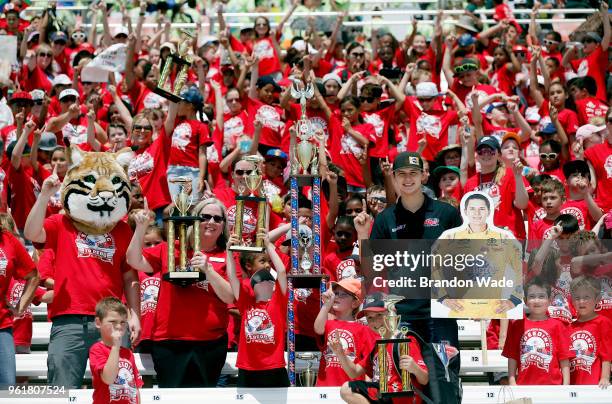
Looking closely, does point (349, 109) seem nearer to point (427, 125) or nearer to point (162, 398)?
point (427, 125)

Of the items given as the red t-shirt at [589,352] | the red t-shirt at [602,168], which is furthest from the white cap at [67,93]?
the red t-shirt at [589,352]

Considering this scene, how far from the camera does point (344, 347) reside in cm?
918

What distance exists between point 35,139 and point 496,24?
7.59m

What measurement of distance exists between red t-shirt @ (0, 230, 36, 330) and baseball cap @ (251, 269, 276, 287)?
5.02 ft

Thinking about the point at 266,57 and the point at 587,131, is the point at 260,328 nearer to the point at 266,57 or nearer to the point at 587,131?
the point at 587,131

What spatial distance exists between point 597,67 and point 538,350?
723 cm

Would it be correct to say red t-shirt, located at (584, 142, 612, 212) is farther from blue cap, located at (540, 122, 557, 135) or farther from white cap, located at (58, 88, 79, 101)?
white cap, located at (58, 88, 79, 101)

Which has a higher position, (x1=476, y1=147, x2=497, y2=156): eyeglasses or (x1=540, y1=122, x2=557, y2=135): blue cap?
(x1=540, y1=122, x2=557, y2=135): blue cap

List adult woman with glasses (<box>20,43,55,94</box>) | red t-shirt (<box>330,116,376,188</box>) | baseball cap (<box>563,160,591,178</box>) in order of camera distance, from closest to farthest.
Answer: baseball cap (<box>563,160,591,178</box>), red t-shirt (<box>330,116,376,188</box>), adult woman with glasses (<box>20,43,55,94</box>)

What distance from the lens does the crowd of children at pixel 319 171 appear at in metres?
9.27

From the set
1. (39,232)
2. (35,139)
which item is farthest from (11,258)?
(35,139)

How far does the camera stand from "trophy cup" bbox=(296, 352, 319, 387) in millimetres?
9555

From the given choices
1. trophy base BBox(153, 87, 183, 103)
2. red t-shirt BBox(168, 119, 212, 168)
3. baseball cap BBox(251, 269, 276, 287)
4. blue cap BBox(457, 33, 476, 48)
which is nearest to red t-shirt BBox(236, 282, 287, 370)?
baseball cap BBox(251, 269, 276, 287)

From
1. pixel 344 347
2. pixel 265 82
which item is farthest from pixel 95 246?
pixel 265 82
